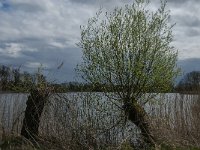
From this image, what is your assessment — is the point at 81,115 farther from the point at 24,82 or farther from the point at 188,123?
the point at 188,123

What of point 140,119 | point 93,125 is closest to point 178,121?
point 140,119

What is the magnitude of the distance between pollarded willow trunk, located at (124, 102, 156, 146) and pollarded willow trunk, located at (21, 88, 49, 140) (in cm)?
356

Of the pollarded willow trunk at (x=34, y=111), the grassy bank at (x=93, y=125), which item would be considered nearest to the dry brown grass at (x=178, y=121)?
the grassy bank at (x=93, y=125)

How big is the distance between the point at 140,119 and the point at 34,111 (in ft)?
12.9

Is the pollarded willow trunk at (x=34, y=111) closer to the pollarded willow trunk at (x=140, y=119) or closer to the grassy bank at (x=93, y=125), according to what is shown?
the grassy bank at (x=93, y=125)

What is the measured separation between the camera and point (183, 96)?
18.9 metres

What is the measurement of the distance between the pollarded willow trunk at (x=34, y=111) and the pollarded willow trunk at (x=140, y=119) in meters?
3.56

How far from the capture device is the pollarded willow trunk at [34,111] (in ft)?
47.4

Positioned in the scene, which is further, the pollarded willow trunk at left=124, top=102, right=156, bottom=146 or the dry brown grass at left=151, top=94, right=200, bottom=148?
the pollarded willow trunk at left=124, top=102, right=156, bottom=146

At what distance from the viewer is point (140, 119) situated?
52.6ft

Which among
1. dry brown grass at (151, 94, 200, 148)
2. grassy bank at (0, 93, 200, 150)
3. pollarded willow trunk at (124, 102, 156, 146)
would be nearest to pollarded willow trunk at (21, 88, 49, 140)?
grassy bank at (0, 93, 200, 150)

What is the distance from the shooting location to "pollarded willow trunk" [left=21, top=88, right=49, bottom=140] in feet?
47.4

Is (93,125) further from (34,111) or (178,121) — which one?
(178,121)

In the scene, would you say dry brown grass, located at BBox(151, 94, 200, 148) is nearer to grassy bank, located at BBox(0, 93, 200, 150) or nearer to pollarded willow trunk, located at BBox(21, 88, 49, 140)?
grassy bank, located at BBox(0, 93, 200, 150)
